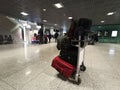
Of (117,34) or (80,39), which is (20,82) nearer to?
(80,39)

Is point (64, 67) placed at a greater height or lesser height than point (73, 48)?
lesser

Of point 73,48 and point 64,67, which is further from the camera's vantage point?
point 73,48

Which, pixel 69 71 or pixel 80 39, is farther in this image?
pixel 69 71

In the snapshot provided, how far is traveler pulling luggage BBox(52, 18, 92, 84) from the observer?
172 centimetres

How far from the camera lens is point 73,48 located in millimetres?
2057

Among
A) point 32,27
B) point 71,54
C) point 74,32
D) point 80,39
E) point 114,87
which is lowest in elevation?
point 114,87

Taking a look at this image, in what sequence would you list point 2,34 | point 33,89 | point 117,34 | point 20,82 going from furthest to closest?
point 117,34 → point 2,34 → point 20,82 → point 33,89

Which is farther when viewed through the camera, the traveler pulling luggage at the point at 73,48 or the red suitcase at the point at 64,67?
the red suitcase at the point at 64,67

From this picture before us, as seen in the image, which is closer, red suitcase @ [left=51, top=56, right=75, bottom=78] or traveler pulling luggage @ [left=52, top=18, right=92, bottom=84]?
traveler pulling luggage @ [left=52, top=18, right=92, bottom=84]

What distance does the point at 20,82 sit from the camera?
6.17 feet

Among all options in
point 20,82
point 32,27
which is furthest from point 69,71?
point 32,27

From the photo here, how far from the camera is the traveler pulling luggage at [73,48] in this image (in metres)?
1.72

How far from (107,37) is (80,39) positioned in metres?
14.3

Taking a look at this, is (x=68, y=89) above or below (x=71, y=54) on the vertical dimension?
below
